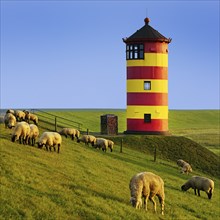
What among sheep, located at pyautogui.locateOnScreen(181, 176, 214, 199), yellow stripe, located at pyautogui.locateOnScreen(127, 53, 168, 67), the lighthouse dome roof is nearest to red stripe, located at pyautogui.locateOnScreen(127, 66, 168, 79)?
yellow stripe, located at pyautogui.locateOnScreen(127, 53, 168, 67)

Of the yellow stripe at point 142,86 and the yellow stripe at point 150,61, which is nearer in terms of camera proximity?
the yellow stripe at point 142,86

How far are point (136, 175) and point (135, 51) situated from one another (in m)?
34.3

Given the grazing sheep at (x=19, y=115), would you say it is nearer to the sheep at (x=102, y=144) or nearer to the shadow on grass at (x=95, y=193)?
the sheep at (x=102, y=144)

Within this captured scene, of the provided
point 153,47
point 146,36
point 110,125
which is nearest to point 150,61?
point 153,47

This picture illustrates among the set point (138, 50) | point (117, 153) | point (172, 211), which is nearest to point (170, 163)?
point (117, 153)

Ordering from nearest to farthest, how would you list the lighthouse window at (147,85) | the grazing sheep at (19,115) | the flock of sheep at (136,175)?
the flock of sheep at (136,175) → the grazing sheep at (19,115) → the lighthouse window at (147,85)

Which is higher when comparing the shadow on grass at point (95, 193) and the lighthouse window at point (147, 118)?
the lighthouse window at point (147, 118)

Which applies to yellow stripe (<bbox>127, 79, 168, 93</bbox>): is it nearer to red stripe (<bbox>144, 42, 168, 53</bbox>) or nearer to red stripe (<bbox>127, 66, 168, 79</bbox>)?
red stripe (<bbox>127, 66, 168, 79</bbox>)

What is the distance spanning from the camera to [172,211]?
2325 cm

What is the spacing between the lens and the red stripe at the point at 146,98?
53156mm

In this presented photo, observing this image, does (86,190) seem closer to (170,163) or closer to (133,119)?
(170,163)

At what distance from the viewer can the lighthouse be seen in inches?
2095

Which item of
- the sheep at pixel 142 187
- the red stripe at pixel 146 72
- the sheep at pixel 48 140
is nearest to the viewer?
the sheep at pixel 142 187

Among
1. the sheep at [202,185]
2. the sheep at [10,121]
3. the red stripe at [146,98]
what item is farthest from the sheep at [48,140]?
the red stripe at [146,98]
